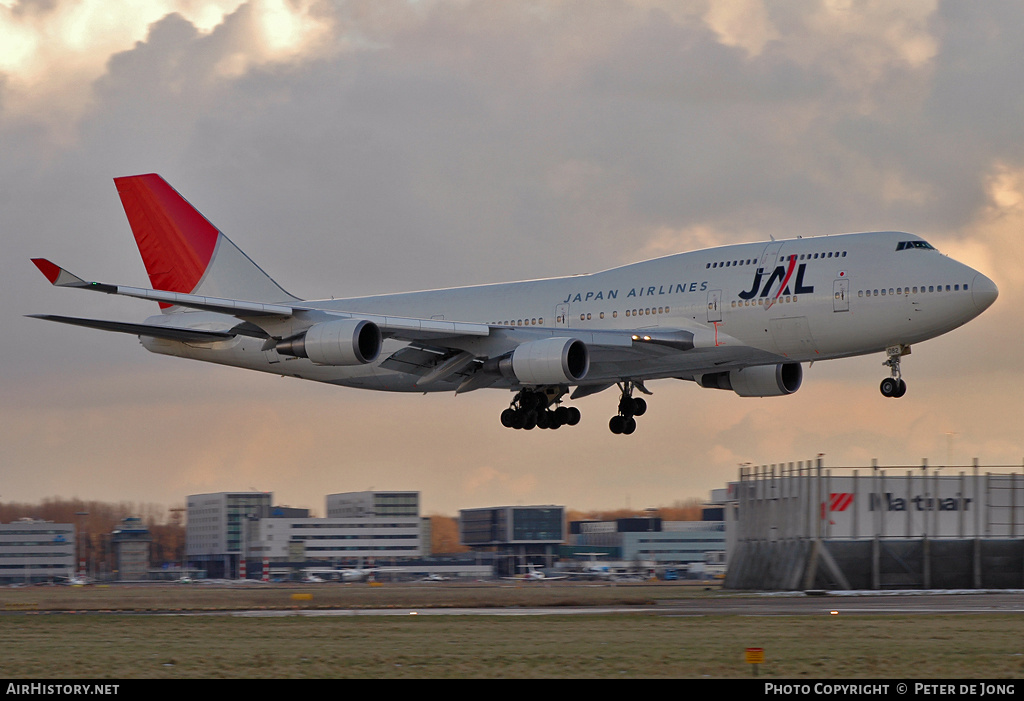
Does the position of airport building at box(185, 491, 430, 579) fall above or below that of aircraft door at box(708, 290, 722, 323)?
below

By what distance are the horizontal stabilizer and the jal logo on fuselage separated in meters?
19.9

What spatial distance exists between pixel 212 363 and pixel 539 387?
16765 mm

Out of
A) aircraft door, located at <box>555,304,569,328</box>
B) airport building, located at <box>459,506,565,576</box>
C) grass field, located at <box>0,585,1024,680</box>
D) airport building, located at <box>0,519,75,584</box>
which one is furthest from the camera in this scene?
airport building, located at <box>459,506,565,576</box>

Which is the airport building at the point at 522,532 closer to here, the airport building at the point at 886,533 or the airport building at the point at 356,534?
the airport building at the point at 356,534

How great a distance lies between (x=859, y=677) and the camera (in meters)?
21.7

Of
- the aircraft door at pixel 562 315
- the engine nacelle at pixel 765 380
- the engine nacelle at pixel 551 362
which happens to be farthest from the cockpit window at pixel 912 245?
the aircraft door at pixel 562 315

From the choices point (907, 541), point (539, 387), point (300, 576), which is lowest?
point (300, 576)

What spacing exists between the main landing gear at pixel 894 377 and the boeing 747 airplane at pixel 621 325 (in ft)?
0.16

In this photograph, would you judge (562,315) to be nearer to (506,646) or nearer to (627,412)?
(627,412)

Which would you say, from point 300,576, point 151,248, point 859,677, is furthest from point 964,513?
point 300,576

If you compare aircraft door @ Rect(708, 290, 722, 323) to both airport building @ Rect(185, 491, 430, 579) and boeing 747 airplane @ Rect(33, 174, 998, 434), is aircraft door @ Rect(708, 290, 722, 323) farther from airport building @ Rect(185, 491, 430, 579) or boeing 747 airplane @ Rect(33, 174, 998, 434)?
airport building @ Rect(185, 491, 430, 579)

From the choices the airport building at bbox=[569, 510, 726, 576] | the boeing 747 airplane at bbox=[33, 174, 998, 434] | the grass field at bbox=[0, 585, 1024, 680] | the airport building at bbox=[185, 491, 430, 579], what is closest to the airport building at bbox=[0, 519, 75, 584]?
the airport building at bbox=[185, 491, 430, 579]

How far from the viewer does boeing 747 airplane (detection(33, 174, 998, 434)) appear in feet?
144

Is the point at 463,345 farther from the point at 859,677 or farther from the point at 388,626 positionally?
the point at 859,677
